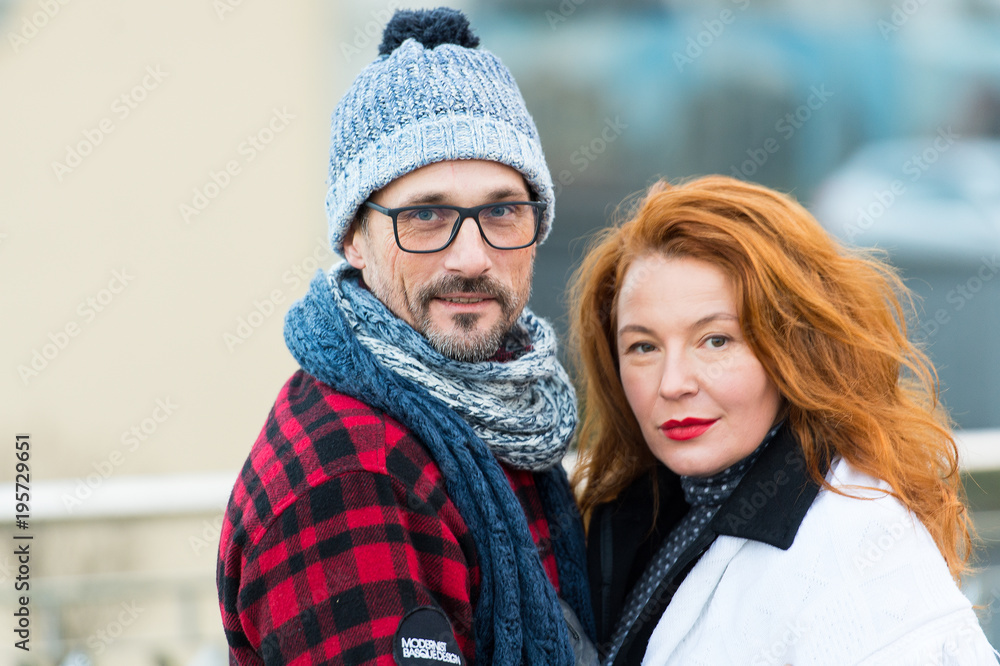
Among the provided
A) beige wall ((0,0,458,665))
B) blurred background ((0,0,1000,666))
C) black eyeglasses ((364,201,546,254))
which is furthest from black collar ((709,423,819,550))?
beige wall ((0,0,458,665))

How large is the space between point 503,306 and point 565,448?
0.33 meters

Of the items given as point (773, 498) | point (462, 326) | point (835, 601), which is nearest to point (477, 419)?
point (462, 326)

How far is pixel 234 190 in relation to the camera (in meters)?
5.20

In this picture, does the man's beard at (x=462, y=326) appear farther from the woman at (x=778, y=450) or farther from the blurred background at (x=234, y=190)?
the blurred background at (x=234, y=190)

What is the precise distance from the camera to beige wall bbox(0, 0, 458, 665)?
4.76m

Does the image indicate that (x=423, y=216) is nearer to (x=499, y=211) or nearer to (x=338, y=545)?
(x=499, y=211)

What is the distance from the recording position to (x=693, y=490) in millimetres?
1886

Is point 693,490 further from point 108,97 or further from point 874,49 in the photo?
point 874,49

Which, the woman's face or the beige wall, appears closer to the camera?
the woman's face

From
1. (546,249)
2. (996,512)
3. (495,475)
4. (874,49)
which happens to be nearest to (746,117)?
(874,49)

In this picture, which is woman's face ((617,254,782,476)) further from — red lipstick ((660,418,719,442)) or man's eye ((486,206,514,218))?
A: man's eye ((486,206,514,218))

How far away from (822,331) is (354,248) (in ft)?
3.23

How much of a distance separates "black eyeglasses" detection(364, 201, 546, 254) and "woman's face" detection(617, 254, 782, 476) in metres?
0.31

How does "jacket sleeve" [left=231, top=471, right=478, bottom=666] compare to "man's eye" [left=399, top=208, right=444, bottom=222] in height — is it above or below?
below
